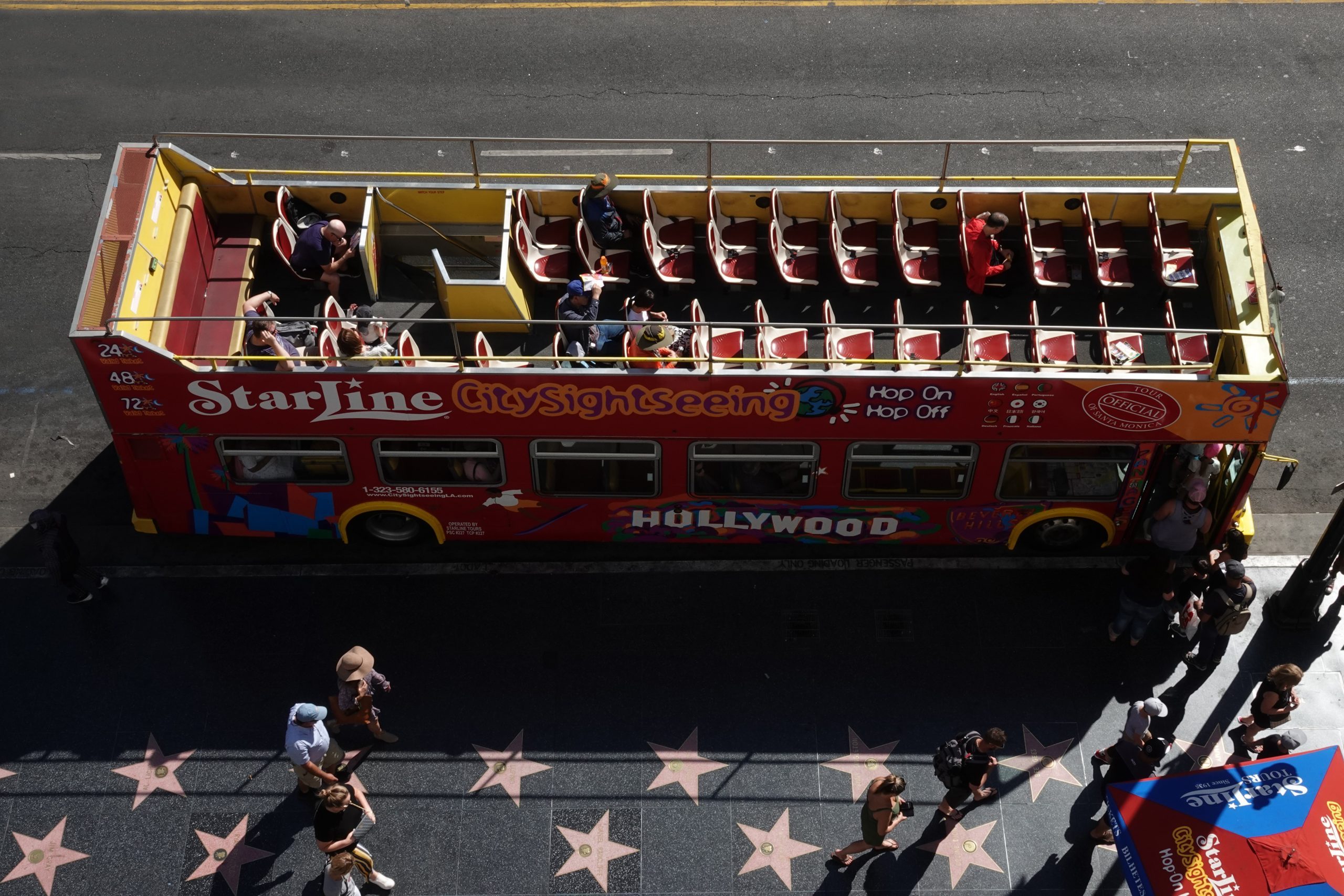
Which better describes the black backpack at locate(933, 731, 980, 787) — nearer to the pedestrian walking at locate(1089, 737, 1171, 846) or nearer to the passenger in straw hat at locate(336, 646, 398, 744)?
the pedestrian walking at locate(1089, 737, 1171, 846)

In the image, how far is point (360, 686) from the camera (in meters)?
12.3

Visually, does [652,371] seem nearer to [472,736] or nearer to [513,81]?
[472,736]

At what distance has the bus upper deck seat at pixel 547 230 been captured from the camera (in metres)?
14.1

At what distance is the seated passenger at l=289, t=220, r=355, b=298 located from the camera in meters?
13.8

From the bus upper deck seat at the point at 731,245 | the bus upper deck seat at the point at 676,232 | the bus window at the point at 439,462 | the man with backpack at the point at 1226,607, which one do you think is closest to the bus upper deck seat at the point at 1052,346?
the man with backpack at the point at 1226,607

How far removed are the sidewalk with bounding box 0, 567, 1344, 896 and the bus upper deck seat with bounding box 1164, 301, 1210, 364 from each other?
277cm

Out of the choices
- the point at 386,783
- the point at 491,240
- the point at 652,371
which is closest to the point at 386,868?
the point at 386,783

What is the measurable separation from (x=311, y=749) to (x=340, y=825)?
0.95 meters

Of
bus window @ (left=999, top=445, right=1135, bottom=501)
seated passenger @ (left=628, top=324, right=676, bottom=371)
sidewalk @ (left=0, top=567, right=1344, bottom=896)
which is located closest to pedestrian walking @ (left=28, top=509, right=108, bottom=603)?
sidewalk @ (left=0, top=567, right=1344, bottom=896)

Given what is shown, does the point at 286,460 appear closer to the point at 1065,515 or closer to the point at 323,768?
the point at 323,768

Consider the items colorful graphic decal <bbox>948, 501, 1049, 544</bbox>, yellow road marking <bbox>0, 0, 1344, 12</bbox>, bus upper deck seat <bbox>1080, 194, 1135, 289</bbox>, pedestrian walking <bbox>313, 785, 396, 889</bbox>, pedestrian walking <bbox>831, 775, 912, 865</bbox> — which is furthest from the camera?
yellow road marking <bbox>0, 0, 1344, 12</bbox>

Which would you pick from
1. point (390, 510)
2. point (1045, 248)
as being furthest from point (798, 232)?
point (390, 510)

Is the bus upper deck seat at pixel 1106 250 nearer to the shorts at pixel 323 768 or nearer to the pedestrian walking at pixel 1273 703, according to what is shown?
the pedestrian walking at pixel 1273 703

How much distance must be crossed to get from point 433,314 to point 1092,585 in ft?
25.7
